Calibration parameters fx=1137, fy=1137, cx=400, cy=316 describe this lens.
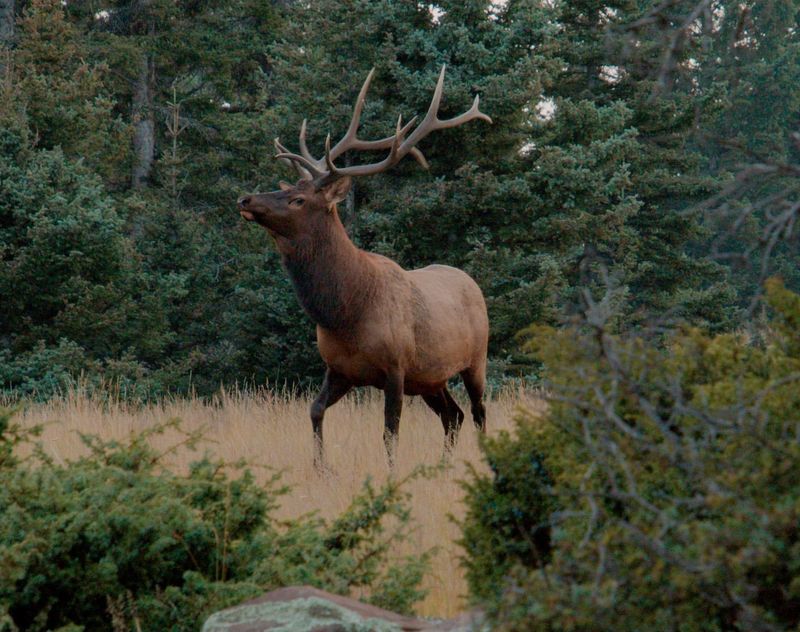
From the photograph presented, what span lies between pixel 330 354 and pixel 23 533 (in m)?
4.24

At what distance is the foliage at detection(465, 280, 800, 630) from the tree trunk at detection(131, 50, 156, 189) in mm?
19033

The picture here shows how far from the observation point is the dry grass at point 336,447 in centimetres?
552

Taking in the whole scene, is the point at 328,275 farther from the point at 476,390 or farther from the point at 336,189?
the point at 476,390

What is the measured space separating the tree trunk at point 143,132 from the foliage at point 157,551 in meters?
17.4

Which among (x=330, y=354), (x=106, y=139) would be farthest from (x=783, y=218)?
(x=106, y=139)

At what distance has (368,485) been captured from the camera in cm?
460

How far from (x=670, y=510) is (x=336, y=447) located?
20.8 feet

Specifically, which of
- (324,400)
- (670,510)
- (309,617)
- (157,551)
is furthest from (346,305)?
(670,510)

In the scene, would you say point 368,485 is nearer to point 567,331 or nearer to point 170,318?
point 567,331

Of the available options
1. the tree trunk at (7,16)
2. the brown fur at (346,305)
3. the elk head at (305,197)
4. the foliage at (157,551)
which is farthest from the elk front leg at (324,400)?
the tree trunk at (7,16)

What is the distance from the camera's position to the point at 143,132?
21766mm

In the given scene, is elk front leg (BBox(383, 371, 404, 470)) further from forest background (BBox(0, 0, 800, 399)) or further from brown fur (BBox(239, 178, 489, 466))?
forest background (BBox(0, 0, 800, 399))

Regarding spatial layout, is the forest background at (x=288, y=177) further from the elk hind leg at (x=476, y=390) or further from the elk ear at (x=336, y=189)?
the elk ear at (x=336, y=189)

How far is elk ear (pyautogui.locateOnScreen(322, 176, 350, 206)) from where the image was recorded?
27.9 ft
